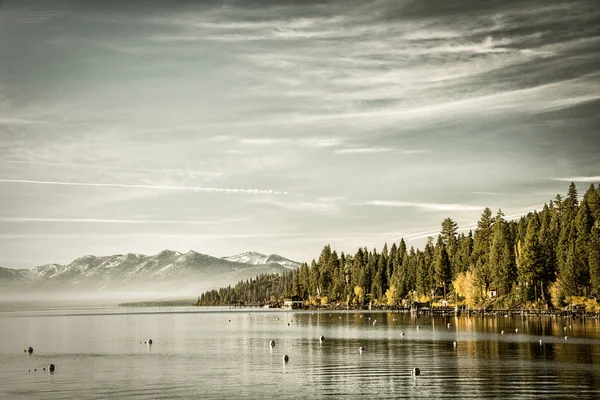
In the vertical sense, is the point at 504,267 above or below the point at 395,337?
above

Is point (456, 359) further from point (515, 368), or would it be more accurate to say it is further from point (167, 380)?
point (167, 380)

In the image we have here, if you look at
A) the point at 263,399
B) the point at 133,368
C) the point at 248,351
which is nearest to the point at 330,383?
the point at 263,399

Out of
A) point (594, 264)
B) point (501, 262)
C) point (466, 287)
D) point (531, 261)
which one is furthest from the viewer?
point (466, 287)

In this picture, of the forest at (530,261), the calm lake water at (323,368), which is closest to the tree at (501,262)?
the forest at (530,261)

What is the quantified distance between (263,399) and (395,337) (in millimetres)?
51811

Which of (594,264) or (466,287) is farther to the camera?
(466,287)

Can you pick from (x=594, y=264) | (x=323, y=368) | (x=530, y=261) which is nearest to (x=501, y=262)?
(x=530, y=261)

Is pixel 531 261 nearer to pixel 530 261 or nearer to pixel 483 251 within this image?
pixel 530 261

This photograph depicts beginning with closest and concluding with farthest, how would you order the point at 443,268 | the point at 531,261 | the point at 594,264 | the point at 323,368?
the point at 323,368
the point at 594,264
the point at 531,261
the point at 443,268

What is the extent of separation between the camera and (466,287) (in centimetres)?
17225

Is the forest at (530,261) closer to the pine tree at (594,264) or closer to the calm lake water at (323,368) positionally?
the pine tree at (594,264)

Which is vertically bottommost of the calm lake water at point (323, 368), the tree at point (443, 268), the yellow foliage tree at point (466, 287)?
the calm lake water at point (323, 368)

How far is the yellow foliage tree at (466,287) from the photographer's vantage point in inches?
6629

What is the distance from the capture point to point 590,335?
271ft
